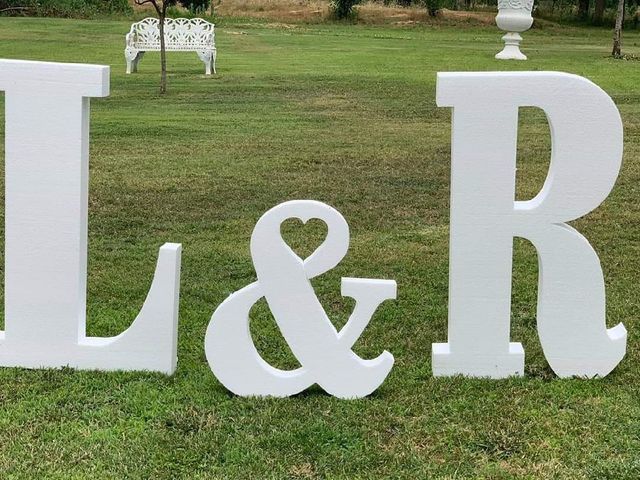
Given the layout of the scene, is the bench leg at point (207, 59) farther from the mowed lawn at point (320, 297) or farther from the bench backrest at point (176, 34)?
the mowed lawn at point (320, 297)

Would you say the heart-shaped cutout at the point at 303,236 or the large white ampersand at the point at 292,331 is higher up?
the large white ampersand at the point at 292,331

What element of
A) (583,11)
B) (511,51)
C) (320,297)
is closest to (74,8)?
(511,51)

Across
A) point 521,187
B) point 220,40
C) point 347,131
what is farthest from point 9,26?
point 521,187

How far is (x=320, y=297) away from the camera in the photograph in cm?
508

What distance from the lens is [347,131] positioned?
36.3 feet

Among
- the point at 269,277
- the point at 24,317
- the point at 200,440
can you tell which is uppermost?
the point at 269,277

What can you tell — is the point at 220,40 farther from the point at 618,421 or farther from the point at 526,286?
the point at 618,421

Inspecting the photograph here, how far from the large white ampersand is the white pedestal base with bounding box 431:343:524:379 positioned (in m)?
0.32

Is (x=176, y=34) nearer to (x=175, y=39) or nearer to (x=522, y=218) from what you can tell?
(x=175, y=39)

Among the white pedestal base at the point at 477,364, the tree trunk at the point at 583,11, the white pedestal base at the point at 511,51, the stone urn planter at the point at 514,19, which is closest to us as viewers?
the white pedestal base at the point at 477,364

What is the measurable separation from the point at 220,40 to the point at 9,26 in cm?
→ 725

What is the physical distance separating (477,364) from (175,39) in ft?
52.6

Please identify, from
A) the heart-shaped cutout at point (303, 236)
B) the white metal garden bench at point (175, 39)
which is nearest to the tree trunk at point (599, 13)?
the white metal garden bench at point (175, 39)

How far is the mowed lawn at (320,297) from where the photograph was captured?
3.15 metres
